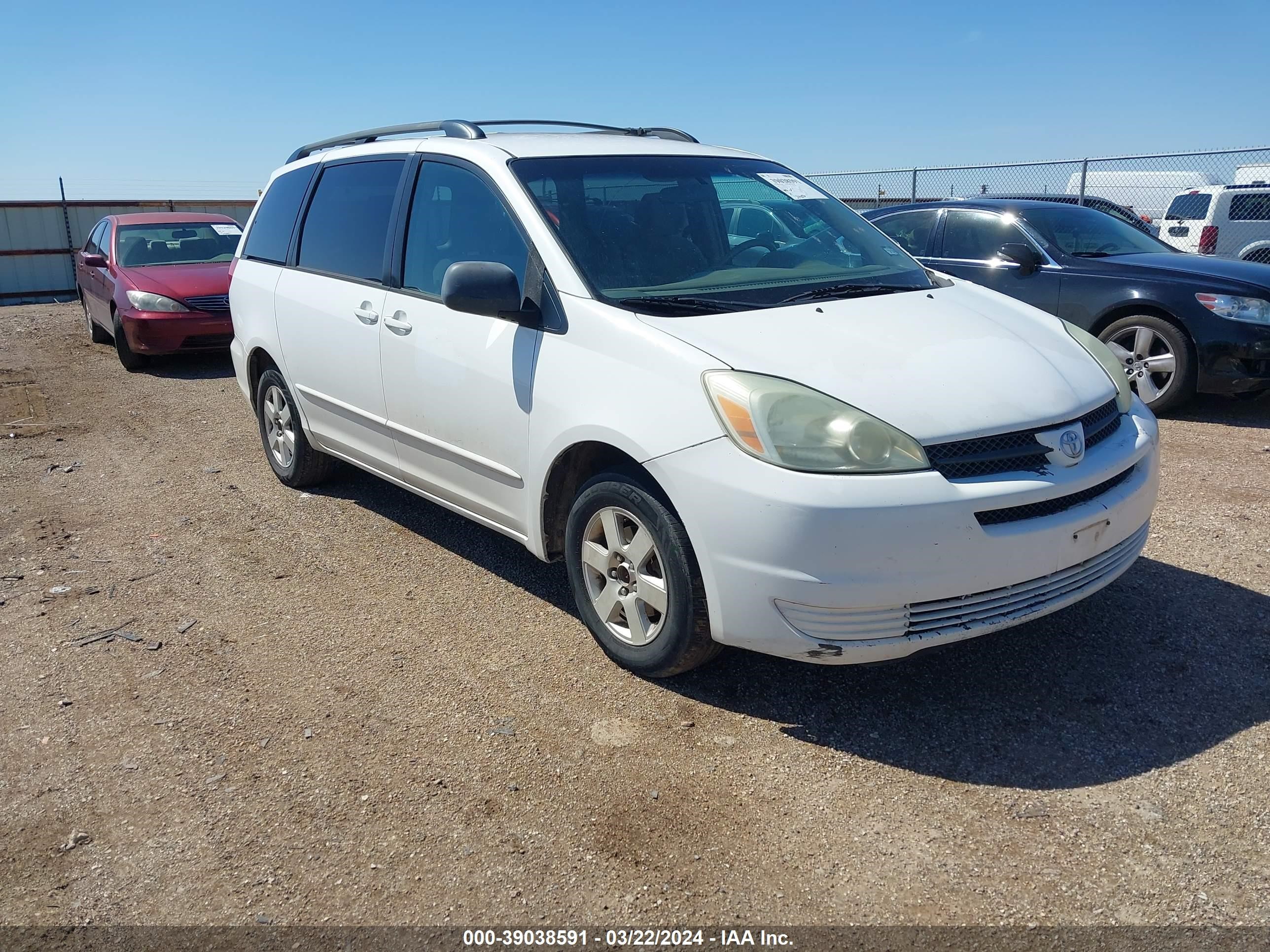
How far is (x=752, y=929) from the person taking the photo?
7.88ft

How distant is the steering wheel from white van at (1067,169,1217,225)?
37.1ft

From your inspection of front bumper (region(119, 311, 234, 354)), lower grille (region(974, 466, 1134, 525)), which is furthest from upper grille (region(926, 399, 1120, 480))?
front bumper (region(119, 311, 234, 354))

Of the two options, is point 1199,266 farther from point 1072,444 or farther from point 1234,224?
point 1234,224

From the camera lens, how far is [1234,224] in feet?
47.1

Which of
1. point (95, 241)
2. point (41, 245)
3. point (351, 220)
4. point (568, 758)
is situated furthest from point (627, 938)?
point (41, 245)

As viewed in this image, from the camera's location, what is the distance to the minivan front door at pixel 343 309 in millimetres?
4680

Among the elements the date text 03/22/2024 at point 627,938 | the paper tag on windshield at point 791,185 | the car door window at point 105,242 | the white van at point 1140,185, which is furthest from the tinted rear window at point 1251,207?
the date text 03/22/2024 at point 627,938

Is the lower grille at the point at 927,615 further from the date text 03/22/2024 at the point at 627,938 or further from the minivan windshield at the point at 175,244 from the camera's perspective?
the minivan windshield at the point at 175,244

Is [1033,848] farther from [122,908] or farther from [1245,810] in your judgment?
[122,908]

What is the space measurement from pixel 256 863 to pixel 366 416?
247cm

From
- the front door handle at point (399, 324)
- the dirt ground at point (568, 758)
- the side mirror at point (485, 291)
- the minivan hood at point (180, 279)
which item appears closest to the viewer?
the dirt ground at point (568, 758)

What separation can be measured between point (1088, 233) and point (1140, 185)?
297 inches

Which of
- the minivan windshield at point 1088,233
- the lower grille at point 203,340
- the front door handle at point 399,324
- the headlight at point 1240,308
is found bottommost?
the lower grille at point 203,340

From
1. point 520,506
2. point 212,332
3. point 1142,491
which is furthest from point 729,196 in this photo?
point 212,332
